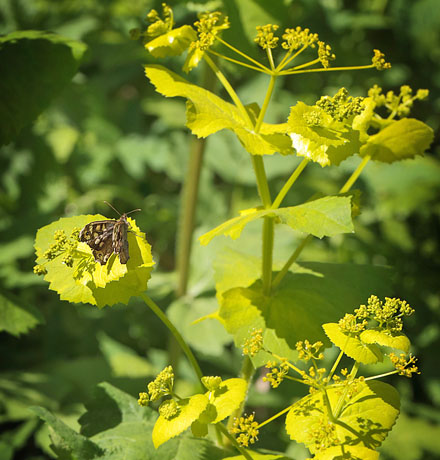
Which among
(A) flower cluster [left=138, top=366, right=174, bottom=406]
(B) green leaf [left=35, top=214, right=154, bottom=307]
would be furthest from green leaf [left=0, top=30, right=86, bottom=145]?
(A) flower cluster [left=138, top=366, right=174, bottom=406]

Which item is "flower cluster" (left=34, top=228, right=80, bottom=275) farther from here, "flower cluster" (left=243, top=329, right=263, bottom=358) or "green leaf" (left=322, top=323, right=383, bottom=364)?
"green leaf" (left=322, top=323, right=383, bottom=364)

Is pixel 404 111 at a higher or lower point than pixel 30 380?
higher

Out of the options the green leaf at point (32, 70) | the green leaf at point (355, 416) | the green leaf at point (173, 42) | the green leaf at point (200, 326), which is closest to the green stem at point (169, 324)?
the green leaf at point (355, 416)

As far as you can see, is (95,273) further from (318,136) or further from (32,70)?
(32,70)

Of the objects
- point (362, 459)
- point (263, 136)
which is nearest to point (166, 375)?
point (362, 459)

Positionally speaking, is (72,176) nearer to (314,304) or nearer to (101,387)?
(101,387)

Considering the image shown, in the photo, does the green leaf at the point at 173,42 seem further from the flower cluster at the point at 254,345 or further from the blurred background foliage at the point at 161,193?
the blurred background foliage at the point at 161,193
